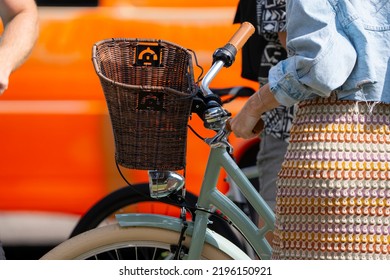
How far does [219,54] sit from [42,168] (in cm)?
242

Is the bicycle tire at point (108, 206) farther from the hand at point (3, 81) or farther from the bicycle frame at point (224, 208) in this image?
the hand at point (3, 81)

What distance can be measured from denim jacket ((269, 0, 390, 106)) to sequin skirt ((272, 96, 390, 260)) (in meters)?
0.06

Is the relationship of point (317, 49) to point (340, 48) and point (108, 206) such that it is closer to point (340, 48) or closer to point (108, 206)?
point (340, 48)

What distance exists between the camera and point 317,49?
2.80 metres

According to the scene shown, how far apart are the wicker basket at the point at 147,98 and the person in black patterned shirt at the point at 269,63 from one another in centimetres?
96

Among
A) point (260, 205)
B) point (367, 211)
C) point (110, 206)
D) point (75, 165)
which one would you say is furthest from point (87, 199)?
point (367, 211)

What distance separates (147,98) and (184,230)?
0.58 metres

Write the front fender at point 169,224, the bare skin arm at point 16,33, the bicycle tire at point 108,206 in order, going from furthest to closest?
the bicycle tire at point 108,206 < the front fender at point 169,224 < the bare skin arm at point 16,33

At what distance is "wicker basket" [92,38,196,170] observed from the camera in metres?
3.07

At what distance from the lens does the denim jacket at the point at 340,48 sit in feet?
9.21

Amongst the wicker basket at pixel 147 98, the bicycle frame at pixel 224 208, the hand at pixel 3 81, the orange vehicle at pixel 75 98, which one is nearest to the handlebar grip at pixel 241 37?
the wicker basket at pixel 147 98

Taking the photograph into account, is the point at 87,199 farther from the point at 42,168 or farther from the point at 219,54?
the point at 219,54

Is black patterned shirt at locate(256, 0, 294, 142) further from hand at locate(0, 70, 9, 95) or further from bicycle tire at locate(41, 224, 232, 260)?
hand at locate(0, 70, 9, 95)

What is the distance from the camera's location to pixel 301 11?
2.82 m
